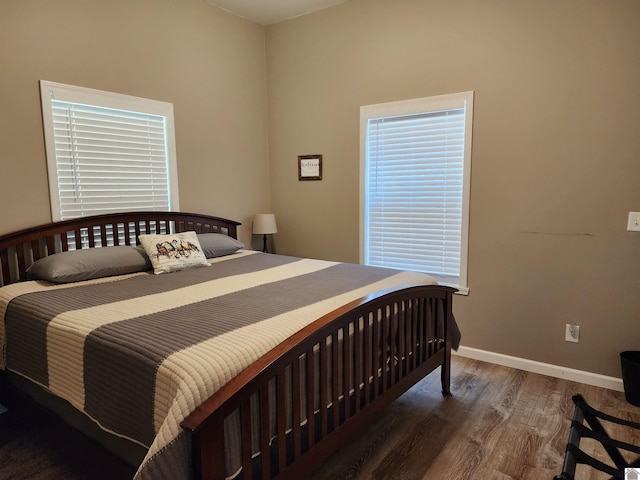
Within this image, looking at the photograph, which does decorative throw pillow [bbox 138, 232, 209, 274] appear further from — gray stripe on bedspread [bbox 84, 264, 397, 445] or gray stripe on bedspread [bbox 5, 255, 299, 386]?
gray stripe on bedspread [bbox 84, 264, 397, 445]

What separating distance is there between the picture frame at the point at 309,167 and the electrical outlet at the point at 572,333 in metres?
2.36

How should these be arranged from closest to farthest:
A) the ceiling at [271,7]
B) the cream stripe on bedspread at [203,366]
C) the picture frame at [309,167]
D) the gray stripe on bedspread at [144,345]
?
the cream stripe on bedspread at [203,366], the gray stripe on bedspread at [144,345], the ceiling at [271,7], the picture frame at [309,167]

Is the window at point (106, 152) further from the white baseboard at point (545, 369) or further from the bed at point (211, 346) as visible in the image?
the white baseboard at point (545, 369)

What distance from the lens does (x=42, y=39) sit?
265 centimetres

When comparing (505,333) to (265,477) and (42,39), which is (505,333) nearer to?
(265,477)

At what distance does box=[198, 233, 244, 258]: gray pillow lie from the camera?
326 centimetres

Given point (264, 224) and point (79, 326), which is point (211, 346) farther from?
point (264, 224)

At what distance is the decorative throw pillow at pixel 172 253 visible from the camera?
9.11ft

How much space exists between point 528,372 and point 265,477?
91.7 inches

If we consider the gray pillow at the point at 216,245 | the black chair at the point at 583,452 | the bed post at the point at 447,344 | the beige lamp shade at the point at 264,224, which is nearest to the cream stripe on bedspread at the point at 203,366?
the black chair at the point at 583,452

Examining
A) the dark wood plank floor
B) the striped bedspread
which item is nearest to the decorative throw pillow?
the striped bedspread

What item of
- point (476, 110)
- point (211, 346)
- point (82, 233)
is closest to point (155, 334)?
point (211, 346)

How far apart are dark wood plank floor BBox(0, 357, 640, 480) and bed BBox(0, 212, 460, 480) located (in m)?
0.23

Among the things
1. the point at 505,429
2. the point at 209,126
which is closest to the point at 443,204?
the point at 505,429
